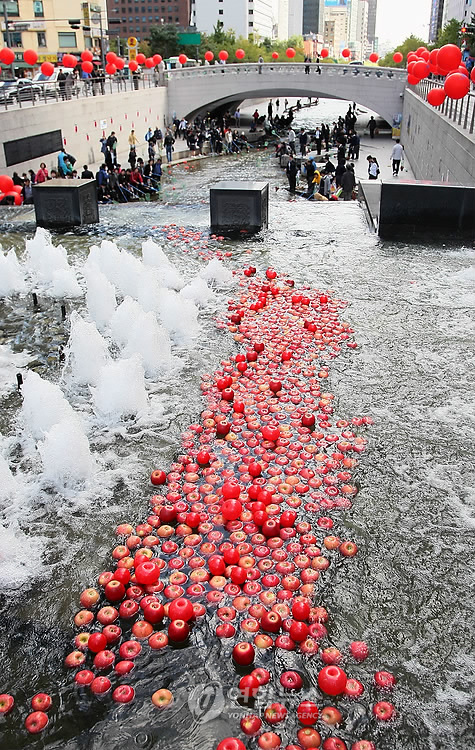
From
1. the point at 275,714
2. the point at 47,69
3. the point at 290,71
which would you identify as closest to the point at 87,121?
the point at 47,69

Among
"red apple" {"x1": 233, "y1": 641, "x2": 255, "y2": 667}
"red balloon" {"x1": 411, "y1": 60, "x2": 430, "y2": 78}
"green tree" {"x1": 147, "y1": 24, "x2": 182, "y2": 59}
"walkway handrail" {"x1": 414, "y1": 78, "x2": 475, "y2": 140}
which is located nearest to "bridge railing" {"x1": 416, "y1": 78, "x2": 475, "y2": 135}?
"walkway handrail" {"x1": 414, "y1": 78, "x2": 475, "y2": 140}

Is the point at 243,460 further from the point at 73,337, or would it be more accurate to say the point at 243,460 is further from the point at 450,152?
the point at 450,152

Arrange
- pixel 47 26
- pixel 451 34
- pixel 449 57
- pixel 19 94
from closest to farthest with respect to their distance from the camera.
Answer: pixel 449 57
pixel 19 94
pixel 451 34
pixel 47 26

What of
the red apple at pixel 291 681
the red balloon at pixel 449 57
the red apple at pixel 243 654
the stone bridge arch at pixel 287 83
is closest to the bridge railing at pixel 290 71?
the stone bridge arch at pixel 287 83

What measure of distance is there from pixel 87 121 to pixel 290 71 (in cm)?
2536

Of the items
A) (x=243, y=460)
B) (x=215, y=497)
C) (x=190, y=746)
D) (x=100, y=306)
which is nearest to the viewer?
(x=190, y=746)

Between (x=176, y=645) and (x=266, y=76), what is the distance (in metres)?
56.0

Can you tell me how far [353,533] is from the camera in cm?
573

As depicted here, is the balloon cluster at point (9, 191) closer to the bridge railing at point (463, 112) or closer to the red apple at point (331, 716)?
the bridge railing at point (463, 112)

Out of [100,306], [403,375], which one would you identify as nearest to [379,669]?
[403,375]

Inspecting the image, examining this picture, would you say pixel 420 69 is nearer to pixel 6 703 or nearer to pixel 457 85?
pixel 457 85

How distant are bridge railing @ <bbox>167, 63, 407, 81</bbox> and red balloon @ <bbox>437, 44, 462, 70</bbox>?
31.2m

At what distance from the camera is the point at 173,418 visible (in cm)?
766

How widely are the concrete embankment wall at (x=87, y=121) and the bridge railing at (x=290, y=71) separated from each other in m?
4.53
